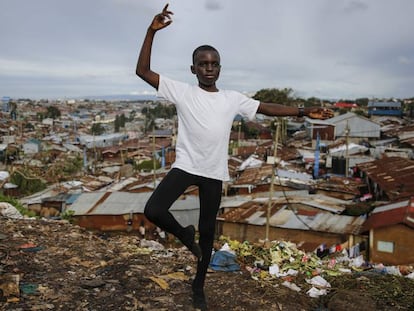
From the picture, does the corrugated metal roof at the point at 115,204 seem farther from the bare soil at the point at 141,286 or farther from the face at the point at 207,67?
the face at the point at 207,67

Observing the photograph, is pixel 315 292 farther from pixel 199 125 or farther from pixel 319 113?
pixel 199 125

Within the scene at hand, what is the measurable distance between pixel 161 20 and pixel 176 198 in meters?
1.01

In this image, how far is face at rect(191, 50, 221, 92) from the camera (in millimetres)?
2230

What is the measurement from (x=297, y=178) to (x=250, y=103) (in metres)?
16.3

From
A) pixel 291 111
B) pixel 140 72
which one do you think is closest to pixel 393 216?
pixel 291 111

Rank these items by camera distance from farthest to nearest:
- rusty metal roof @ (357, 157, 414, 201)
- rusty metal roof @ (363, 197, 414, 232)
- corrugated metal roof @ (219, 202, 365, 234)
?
rusty metal roof @ (357, 157, 414, 201) < corrugated metal roof @ (219, 202, 365, 234) < rusty metal roof @ (363, 197, 414, 232)

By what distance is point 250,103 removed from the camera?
2418 mm

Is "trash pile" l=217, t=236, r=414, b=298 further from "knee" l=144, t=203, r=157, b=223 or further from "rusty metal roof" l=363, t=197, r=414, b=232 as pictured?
"rusty metal roof" l=363, t=197, r=414, b=232

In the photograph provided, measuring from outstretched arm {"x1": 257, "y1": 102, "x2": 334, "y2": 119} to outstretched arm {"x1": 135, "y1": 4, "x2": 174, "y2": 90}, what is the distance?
72 centimetres

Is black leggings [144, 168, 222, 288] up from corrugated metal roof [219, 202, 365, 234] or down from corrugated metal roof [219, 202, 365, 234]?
up

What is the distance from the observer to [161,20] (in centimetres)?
212

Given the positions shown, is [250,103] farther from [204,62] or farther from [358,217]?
[358,217]

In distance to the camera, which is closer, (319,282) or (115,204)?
(319,282)

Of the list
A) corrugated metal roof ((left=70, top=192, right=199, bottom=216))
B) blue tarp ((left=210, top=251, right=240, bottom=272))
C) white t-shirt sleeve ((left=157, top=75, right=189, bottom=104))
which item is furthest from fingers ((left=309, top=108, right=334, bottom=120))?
corrugated metal roof ((left=70, top=192, right=199, bottom=216))
